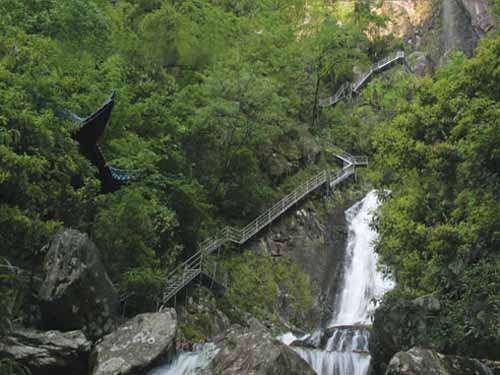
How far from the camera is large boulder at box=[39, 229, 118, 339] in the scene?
12883 millimetres

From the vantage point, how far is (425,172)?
1525 centimetres

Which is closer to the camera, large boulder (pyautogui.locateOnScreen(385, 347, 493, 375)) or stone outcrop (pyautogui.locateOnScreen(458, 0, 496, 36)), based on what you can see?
large boulder (pyautogui.locateOnScreen(385, 347, 493, 375))

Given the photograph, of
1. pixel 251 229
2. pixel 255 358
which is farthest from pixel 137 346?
pixel 251 229

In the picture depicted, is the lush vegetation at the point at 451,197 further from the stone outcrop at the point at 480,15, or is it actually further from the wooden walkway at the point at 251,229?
the stone outcrop at the point at 480,15

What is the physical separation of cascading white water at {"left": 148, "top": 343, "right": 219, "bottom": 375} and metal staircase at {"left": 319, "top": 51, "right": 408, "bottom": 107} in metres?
26.4

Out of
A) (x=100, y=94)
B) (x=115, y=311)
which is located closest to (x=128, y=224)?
(x=115, y=311)

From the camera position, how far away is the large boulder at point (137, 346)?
1182cm

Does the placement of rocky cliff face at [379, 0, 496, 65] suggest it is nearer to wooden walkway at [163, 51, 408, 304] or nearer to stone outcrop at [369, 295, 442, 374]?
wooden walkway at [163, 51, 408, 304]

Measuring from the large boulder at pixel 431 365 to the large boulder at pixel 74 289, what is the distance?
6.66 meters

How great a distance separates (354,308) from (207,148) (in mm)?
8485

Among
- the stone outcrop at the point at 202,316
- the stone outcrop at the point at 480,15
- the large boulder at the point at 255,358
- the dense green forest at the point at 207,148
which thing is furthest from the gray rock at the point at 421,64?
the large boulder at the point at 255,358

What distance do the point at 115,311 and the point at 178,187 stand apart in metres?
5.41

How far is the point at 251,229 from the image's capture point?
23.6 meters

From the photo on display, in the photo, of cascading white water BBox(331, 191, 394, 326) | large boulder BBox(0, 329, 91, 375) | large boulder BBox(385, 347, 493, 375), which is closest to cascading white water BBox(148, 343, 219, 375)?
large boulder BBox(0, 329, 91, 375)
